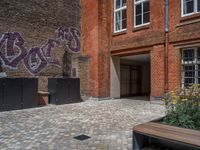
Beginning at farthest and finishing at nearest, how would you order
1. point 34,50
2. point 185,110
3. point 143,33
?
point 34,50 → point 143,33 → point 185,110

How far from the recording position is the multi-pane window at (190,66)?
9.68 metres

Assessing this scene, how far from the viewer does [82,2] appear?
45.3 ft

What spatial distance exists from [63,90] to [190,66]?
6355mm

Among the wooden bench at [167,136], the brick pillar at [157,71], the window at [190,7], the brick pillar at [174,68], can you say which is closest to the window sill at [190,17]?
the window at [190,7]

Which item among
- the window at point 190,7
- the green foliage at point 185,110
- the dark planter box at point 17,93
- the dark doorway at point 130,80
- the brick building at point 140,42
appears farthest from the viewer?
the dark doorway at point 130,80

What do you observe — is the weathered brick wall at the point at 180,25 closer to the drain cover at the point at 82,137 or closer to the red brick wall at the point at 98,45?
the red brick wall at the point at 98,45

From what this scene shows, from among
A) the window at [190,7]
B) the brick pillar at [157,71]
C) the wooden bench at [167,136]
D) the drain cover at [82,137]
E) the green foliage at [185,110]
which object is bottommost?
the drain cover at [82,137]

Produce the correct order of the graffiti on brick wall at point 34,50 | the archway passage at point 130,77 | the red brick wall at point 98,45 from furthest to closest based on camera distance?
the archway passage at point 130,77
the red brick wall at point 98,45
the graffiti on brick wall at point 34,50

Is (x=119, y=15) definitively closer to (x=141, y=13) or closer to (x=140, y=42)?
(x=141, y=13)

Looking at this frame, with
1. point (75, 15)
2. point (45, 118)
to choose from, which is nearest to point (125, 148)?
point (45, 118)

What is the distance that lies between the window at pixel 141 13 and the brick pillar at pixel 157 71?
1.81 meters

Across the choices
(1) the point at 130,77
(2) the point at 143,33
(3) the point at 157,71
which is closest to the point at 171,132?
(3) the point at 157,71

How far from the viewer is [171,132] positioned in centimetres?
353

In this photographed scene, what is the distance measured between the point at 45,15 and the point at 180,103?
9892 millimetres
